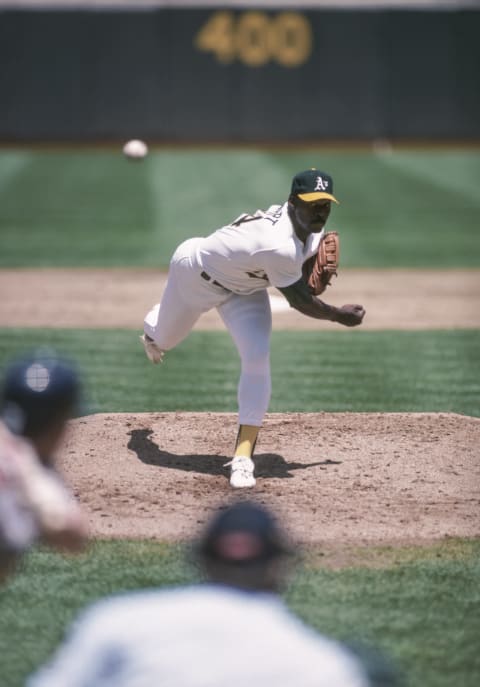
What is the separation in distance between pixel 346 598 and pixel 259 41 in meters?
26.3

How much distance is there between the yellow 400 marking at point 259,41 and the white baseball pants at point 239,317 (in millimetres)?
23901

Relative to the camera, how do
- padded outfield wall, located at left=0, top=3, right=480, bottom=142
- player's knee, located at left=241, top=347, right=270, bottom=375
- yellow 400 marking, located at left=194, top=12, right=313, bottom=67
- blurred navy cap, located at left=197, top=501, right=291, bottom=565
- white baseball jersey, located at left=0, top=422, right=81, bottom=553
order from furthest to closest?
yellow 400 marking, located at left=194, top=12, right=313, bottom=67
padded outfield wall, located at left=0, top=3, right=480, bottom=142
player's knee, located at left=241, top=347, right=270, bottom=375
white baseball jersey, located at left=0, top=422, right=81, bottom=553
blurred navy cap, located at left=197, top=501, right=291, bottom=565

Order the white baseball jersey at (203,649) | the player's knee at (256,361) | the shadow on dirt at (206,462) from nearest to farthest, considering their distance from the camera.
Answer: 1. the white baseball jersey at (203,649)
2. the player's knee at (256,361)
3. the shadow on dirt at (206,462)

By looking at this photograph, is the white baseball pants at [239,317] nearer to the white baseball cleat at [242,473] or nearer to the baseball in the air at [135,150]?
the white baseball cleat at [242,473]

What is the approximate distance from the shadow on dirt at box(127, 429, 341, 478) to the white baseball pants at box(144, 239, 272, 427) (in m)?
0.38

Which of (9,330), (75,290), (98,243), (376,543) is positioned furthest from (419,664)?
(98,243)

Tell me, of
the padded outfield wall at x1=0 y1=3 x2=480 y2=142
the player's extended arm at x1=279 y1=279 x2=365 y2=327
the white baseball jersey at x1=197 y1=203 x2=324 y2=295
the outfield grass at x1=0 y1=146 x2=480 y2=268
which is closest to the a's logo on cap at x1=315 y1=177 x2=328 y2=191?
the white baseball jersey at x1=197 y1=203 x2=324 y2=295

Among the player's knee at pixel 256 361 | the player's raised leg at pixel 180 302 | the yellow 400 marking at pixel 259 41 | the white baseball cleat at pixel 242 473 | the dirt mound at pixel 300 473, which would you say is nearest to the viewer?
the dirt mound at pixel 300 473

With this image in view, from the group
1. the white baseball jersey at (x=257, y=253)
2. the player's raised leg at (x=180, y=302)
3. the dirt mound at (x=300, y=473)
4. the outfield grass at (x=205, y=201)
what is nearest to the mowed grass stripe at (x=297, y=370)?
the dirt mound at (x=300, y=473)

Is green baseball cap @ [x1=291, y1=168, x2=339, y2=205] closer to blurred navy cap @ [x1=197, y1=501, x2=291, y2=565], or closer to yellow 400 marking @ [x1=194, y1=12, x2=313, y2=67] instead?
blurred navy cap @ [x1=197, y1=501, x2=291, y2=565]

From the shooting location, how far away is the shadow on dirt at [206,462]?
22.1 feet

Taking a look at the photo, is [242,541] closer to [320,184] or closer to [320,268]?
[320,184]

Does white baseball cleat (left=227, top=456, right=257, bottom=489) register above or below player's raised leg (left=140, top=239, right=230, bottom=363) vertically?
below

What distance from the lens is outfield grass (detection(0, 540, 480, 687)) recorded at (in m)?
4.36
